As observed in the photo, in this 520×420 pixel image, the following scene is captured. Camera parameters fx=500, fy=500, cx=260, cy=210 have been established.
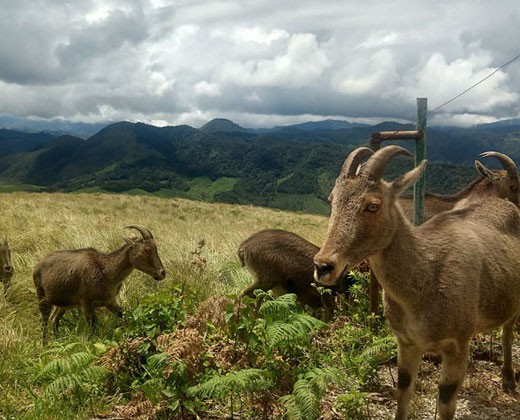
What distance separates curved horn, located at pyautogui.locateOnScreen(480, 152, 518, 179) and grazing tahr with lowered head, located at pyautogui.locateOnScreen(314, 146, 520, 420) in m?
1.90

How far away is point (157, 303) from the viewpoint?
518 centimetres

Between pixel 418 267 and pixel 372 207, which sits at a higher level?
pixel 372 207

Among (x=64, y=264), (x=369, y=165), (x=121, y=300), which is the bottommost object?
(x=121, y=300)

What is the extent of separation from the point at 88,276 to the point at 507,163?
6142 millimetres

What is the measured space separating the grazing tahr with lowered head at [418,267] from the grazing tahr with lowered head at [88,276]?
15.2ft

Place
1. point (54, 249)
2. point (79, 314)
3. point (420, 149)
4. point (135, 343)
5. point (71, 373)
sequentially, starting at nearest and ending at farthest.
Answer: point (71, 373) < point (135, 343) < point (420, 149) < point (79, 314) < point (54, 249)

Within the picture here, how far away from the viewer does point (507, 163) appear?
6.65m

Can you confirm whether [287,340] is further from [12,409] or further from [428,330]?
[12,409]

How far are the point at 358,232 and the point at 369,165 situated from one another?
0.56 metres

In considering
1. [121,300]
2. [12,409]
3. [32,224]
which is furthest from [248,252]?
[32,224]

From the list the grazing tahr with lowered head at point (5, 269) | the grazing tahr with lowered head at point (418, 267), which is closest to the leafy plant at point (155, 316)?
the grazing tahr with lowered head at point (418, 267)

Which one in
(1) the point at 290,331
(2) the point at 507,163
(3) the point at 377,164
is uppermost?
(3) the point at 377,164

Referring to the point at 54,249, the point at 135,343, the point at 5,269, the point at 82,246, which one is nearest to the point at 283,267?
the point at 135,343

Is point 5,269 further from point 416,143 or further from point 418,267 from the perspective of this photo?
point 418,267
